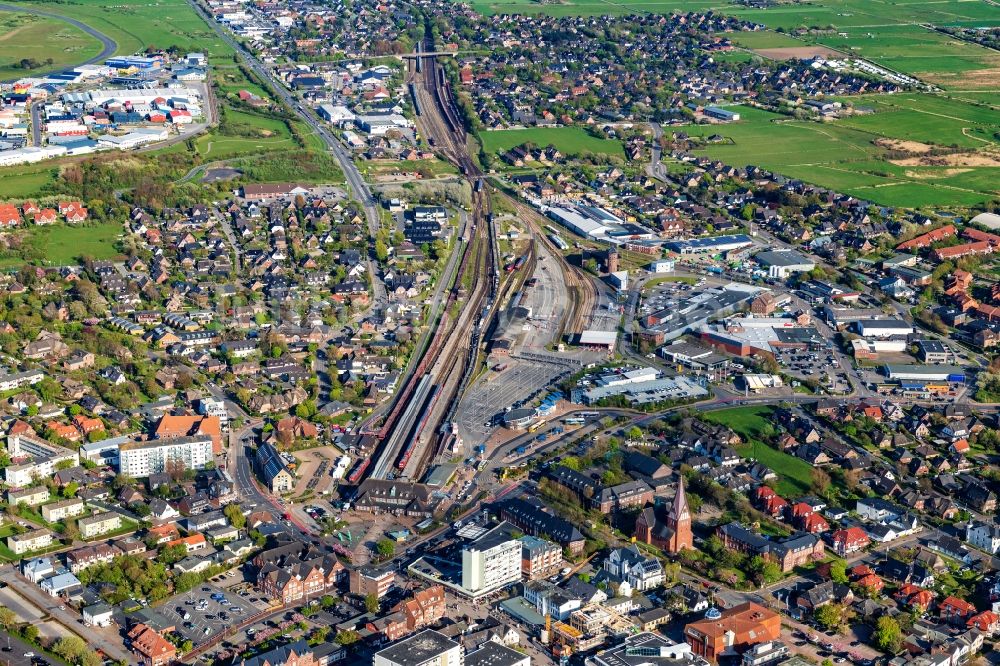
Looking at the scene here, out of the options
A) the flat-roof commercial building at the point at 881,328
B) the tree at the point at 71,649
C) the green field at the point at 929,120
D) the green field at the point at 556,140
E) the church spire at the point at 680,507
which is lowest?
the green field at the point at 556,140

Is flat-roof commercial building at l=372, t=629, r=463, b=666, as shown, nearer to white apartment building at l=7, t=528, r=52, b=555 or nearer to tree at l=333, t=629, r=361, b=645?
tree at l=333, t=629, r=361, b=645

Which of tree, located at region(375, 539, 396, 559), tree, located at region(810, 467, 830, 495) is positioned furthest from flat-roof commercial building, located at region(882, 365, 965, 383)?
tree, located at region(375, 539, 396, 559)

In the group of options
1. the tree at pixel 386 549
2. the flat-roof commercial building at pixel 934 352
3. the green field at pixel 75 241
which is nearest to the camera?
the tree at pixel 386 549

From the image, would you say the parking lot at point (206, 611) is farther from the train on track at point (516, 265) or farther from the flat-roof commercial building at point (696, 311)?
the train on track at point (516, 265)

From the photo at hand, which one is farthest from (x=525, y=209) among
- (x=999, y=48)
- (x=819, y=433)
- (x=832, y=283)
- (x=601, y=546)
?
(x=999, y=48)

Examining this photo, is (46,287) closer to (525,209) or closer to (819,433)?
(525,209)

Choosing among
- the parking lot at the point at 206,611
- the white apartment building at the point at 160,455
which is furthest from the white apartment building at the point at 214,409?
the parking lot at the point at 206,611

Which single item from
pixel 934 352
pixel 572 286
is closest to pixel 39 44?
pixel 572 286
